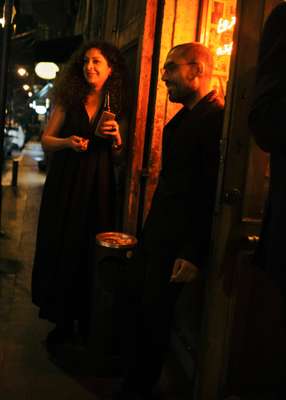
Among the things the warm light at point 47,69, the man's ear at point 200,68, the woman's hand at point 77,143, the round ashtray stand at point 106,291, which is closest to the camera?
the man's ear at point 200,68

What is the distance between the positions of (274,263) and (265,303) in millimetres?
965

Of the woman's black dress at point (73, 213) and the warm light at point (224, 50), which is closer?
the woman's black dress at point (73, 213)

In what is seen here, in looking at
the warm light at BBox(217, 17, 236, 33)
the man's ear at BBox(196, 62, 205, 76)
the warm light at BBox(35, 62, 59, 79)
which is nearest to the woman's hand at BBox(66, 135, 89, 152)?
the man's ear at BBox(196, 62, 205, 76)

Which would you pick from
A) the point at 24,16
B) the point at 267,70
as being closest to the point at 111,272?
the point at 267,70

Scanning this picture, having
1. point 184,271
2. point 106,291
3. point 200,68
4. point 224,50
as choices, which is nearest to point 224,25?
point 224,50

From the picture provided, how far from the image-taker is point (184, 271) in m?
2.76

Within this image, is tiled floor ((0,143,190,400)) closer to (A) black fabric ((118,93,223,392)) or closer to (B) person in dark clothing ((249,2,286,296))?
(A) black fabric ((118,93,223,392))

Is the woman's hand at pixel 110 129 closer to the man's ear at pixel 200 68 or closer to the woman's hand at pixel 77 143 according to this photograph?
the woman's hand at pixel 77 143

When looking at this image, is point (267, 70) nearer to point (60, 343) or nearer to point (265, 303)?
point (265, 303)

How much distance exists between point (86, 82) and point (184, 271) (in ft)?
6.03

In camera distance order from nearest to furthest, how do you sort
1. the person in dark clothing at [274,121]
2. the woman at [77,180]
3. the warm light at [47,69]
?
the person in dark clothing at [274,121]
the woman at [77,180]
the warm light at [47,69]

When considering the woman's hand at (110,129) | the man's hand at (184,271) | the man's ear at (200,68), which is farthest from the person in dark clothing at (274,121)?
the woman's hand at (110,129)

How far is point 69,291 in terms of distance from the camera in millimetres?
3697

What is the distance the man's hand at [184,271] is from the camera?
2.76 meters
